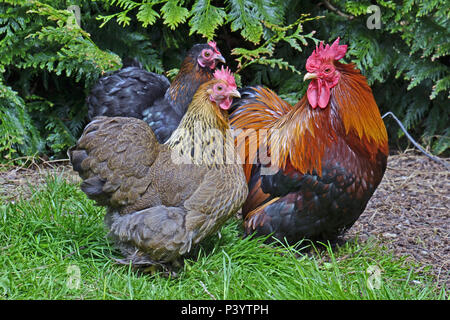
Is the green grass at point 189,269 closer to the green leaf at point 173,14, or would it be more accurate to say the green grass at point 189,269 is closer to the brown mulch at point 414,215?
the brown mulch at point 414,215

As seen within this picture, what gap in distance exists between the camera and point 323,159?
382 cm

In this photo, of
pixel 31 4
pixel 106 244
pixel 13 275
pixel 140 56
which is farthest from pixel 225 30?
pixel 13 275

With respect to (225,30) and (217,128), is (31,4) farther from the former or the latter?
(217,128)

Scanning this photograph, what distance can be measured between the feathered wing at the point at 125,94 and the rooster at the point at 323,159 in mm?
1564

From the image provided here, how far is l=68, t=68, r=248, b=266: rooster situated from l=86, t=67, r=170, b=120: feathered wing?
1347 mm

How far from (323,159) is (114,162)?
1.53m

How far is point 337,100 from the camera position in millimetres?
3807

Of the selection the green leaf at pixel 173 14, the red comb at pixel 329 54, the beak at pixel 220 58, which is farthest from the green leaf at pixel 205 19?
the red comb at pixel 329 54

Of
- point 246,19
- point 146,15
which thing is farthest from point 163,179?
point 246,19

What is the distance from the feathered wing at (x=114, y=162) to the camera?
3.49 meters

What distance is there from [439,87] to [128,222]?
12.8ft

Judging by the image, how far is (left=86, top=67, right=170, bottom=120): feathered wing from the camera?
198 inches

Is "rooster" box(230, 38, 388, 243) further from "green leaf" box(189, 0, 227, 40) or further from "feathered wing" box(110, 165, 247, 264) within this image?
"green leaf" box(189, 0, 227, 40)

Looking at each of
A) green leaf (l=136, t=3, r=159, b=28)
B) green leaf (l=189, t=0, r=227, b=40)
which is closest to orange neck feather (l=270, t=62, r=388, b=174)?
green leaf (l=189, t=0, r=227, b=40)
